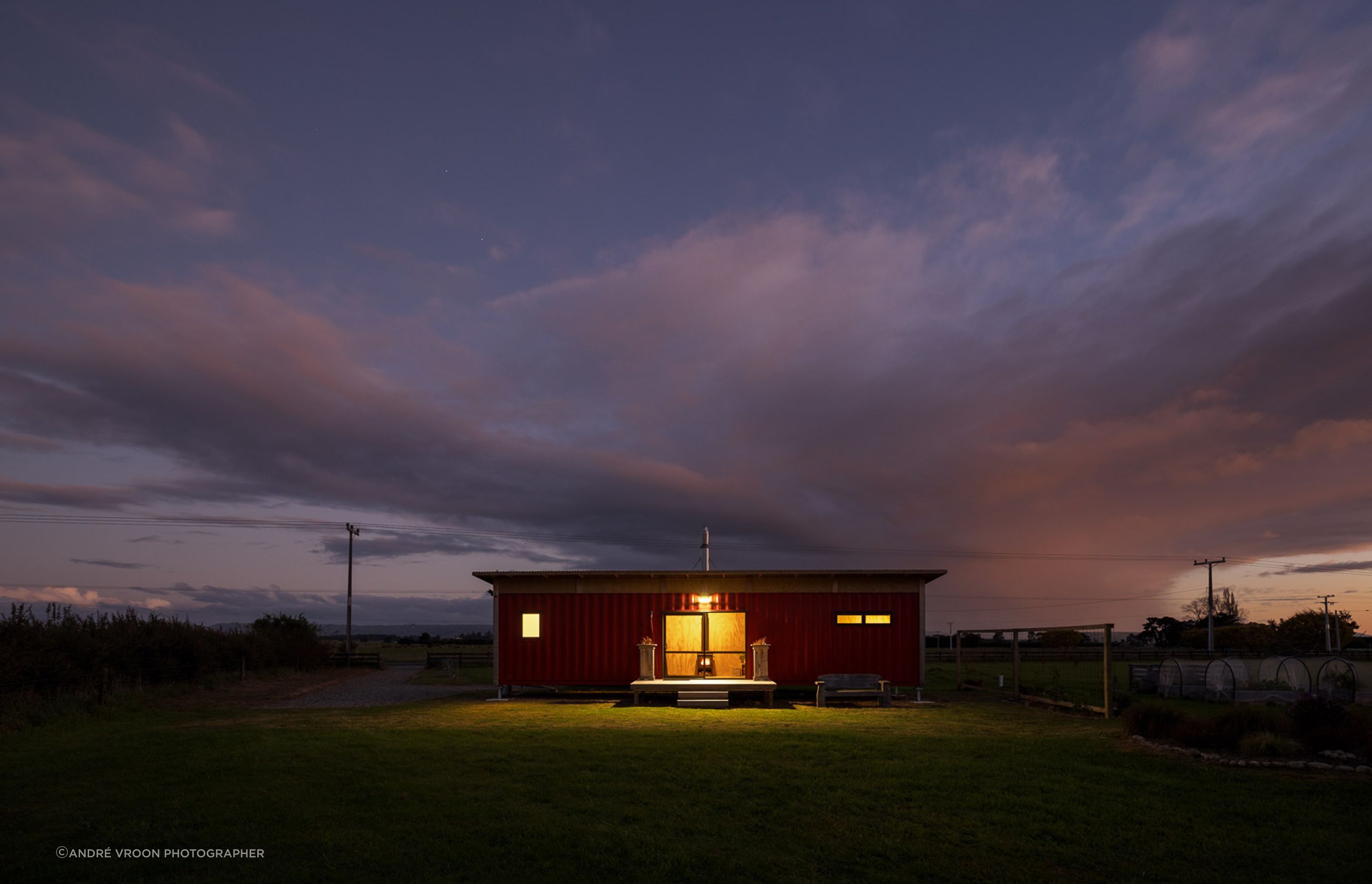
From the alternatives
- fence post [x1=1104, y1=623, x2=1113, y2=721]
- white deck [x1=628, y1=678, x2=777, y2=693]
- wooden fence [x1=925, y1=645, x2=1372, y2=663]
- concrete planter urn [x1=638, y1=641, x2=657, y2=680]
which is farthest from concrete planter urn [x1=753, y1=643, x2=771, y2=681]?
wooden fence [x1=925, y1=645, x2=1372, y2=663]

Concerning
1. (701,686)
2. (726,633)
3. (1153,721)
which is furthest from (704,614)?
(1153,721)

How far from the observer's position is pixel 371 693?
1006 inches

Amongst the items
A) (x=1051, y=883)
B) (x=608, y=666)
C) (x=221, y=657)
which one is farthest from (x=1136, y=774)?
(x=221, y=657)

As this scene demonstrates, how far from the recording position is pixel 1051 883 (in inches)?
271

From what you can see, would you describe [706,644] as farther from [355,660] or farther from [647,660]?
[355,660]

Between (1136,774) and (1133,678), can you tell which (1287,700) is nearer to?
(1133,678)

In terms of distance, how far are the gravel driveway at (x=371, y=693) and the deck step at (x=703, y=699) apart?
712cm

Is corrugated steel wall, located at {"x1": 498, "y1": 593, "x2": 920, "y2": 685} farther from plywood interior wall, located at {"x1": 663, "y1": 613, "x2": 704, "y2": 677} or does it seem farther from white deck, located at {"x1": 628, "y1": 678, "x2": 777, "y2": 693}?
plywood interior wall, located at {"x1": 663, "y1": 613, "x2": 704, "y2": 677}

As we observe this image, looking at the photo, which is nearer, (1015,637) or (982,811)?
(982,811)

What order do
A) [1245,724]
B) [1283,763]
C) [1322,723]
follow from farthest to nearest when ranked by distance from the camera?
[1245,724] < [1322,723] < [1283,763]

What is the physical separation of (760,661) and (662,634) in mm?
2854

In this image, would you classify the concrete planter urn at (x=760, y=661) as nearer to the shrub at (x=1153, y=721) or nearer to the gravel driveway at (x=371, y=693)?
the gravel driveway at (x=371, y=693)

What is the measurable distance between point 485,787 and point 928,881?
530 cm

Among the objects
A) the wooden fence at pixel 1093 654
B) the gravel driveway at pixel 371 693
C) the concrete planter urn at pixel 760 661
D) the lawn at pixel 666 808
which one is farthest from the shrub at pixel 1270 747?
the wooden fence at pixel 1093 654
